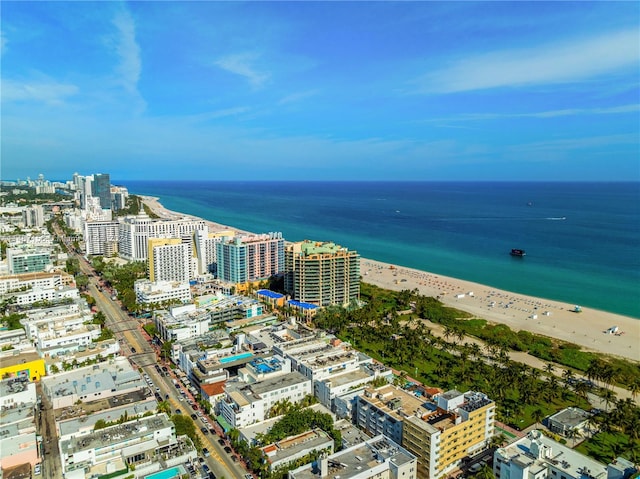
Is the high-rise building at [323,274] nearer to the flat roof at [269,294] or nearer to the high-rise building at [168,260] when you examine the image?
the flat roof at [269,294]

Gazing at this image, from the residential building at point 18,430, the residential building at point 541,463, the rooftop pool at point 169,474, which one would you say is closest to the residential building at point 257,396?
the rooftop pool at point 169,474

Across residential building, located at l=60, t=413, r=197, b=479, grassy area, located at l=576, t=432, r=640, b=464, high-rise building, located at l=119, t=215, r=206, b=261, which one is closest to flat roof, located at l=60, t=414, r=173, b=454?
residential building, located at l=60, t=413, r=197, b=479

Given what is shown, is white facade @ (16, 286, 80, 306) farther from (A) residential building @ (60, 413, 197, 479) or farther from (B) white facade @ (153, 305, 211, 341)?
(A) residential building @ (60, 413, 197, 479)

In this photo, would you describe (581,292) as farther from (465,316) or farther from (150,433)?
(150,433)

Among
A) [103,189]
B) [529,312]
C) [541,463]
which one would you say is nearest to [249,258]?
[529,312]

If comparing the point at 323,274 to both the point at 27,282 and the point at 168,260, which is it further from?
the point at 27,282

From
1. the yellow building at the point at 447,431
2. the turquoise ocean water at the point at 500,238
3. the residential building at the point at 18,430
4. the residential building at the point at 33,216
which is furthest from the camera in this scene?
the residential building at the point at 33,216

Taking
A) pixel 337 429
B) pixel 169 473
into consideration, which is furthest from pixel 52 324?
pixel 337 429

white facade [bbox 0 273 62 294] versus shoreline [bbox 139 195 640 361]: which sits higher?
white facade [bbox 0 273 62 294]
